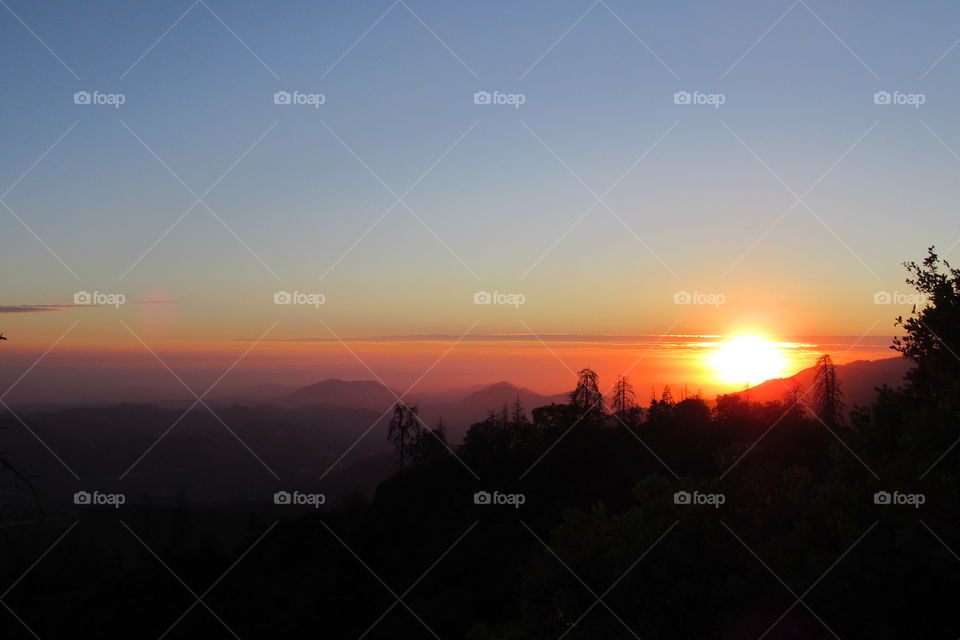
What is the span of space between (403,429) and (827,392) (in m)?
36.4

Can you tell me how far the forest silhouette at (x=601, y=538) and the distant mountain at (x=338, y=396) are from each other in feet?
185

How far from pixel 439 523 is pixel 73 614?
897 inches

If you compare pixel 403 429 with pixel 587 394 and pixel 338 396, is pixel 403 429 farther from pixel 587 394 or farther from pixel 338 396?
pixel 338 396

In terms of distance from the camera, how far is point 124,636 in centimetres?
3719

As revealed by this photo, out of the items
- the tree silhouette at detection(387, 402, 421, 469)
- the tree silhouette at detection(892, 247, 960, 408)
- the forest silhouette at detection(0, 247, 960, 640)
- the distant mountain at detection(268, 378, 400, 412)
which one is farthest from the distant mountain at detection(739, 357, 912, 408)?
the distant mountain at detection(268, 378, 400, 412)

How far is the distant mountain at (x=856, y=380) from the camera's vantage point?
200 feet

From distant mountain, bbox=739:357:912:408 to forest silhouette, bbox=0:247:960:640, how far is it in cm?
433

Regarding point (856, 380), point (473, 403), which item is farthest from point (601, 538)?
point (856, 380)

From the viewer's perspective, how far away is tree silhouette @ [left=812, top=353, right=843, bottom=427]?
54.9m

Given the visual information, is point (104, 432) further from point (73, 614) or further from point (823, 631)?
point (823, 631)

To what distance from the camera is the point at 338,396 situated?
157m

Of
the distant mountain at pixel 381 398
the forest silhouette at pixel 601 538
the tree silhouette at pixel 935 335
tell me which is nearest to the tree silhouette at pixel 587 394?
the forest silhouette at pixel 601 538

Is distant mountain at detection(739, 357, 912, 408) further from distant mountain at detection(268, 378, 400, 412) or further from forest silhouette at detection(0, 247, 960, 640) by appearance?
distant mountain at detection(268, 378, 400, 412)

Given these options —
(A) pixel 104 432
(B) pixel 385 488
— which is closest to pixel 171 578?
(B) pixel 385 488
